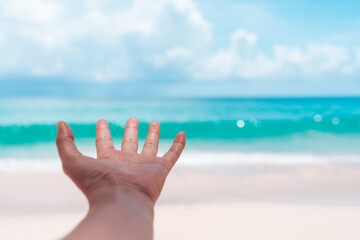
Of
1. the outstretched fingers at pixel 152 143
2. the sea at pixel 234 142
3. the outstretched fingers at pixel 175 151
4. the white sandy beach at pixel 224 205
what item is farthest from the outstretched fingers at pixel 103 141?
the sea at pixel 234 142

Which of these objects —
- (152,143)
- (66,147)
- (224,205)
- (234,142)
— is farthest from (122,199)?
(234,142)

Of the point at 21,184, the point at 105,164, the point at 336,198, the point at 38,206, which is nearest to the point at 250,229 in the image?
the point at 336,198

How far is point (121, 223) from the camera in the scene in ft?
4.79

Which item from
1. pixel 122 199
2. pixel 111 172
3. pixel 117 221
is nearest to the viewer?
pixel 117 221

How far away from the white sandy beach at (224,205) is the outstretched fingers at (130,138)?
1590 millimetres

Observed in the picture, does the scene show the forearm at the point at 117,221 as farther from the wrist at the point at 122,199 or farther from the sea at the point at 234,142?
the sea at the point at 234,142

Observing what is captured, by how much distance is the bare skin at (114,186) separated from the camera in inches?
56.7

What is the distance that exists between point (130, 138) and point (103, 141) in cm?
24

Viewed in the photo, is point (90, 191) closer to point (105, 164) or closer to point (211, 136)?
point (105, 164)

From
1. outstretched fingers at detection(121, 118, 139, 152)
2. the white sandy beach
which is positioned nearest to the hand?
outstretched fingers at detection(121, 118, 139, 152)

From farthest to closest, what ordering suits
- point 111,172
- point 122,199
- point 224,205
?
point 224,205 → point 111,172 → point 122,199

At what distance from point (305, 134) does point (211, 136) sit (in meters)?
4.46

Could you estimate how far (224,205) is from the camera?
15.2ft

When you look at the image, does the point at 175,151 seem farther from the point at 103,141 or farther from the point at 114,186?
the point at 114,186
